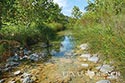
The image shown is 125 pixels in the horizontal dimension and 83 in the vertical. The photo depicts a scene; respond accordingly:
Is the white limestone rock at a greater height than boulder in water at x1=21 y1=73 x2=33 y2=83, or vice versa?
the white limestone rock

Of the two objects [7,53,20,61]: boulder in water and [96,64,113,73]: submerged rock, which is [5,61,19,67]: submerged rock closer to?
[7,53,20,61]: boulder in water

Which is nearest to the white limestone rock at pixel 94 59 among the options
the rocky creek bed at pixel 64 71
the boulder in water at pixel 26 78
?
the rocky creek bed at pixel 64 71

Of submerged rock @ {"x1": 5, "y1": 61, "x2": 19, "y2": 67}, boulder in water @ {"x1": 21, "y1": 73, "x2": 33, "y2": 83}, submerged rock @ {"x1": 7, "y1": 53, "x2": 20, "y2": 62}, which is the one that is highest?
submerged rock @ {"x1": 7, "y1": 53, "x2": 20, "y2": 62}

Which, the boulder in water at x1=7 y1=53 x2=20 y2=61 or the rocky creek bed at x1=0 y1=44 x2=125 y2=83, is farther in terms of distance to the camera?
the boulder in water at x1=7 y1=53 x2=20 y2=61

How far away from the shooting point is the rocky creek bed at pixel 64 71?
9.65 meters

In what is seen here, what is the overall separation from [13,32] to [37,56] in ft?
18.5

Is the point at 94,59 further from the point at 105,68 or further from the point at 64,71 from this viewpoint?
the point at 105,68

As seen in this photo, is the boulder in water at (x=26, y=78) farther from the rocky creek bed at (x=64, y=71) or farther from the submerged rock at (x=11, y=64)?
the submerged rock at (x=11, y=64)

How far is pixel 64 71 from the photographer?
36.5 ft

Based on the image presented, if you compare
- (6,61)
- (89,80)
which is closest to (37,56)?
(6,61)

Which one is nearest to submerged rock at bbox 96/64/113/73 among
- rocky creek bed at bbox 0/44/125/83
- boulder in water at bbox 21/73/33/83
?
rocky creek bed at bbox 0/44/125/83

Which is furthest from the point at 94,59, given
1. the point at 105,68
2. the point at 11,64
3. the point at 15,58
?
the point at 15,58

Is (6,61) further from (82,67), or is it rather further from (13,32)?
(13,32)

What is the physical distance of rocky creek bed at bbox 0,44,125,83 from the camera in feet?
31.7
